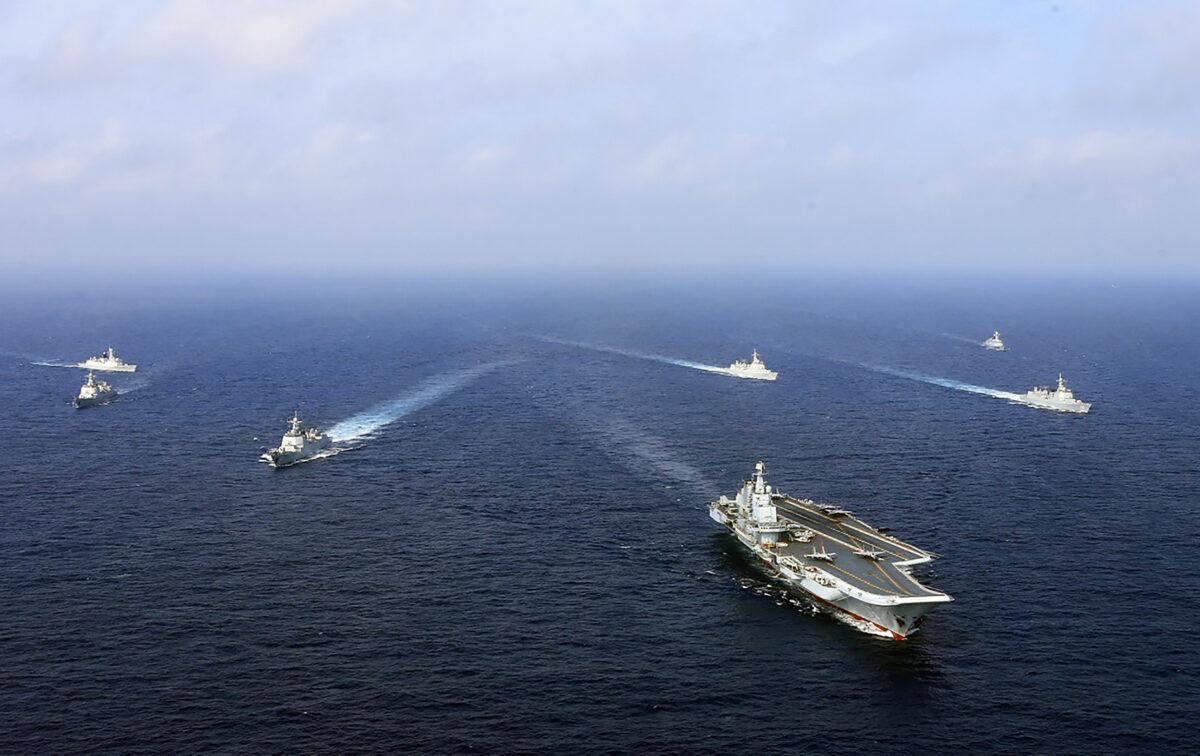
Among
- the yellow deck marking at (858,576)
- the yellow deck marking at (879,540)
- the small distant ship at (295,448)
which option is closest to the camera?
the yellow deck marking at (858,576)

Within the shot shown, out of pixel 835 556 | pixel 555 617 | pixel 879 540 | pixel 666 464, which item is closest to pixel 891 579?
pixel 835 556

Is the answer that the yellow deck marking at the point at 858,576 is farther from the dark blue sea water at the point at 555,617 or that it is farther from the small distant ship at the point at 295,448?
the small distant ship at the point at 295,448

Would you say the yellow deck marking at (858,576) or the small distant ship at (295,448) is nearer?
the yellow deck marking at (858,576)

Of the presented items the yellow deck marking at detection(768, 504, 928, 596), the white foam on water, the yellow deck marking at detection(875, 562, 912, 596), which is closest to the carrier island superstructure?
the yellow deck marking at detection(875, 562, 912, 596)

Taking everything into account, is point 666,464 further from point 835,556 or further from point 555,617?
point 555,617

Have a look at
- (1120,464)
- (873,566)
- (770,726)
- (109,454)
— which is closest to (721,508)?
(873,566)

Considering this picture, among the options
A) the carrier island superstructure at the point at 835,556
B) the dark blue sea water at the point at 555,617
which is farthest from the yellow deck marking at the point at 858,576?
the dark blue sea water at the point at 555,617

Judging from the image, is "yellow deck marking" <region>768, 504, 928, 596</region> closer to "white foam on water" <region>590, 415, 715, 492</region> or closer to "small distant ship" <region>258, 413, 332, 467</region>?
"white foam on water" <region>590, 415, 715, 492</region>
